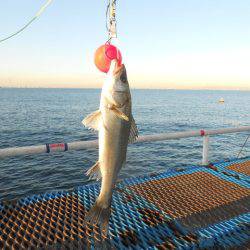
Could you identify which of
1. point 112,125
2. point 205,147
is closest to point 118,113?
point 112,125

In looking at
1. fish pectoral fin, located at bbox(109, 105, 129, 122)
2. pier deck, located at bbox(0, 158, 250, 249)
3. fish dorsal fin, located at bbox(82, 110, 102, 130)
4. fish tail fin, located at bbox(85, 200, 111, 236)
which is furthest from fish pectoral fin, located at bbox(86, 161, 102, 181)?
pier deck, located at bbox(0, 158, 250, 249)

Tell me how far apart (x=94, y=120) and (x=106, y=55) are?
1423mm

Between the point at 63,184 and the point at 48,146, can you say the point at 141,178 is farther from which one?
the point at 63,184

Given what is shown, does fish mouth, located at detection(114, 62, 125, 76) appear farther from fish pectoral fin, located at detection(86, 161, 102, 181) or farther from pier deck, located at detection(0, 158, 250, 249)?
pier deck, located at detection(0, 158, 250, 249)

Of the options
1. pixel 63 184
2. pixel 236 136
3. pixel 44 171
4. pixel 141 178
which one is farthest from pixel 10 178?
pixel 236 136

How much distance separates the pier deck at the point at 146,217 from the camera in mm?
4148

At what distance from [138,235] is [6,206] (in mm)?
2631

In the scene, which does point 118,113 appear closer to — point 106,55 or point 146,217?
point 106,55

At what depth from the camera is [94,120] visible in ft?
10.1

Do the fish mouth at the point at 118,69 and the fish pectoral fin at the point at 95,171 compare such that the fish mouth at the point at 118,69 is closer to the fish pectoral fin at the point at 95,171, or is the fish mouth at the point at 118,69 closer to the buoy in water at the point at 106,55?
the buoy in water at the point at 106,55

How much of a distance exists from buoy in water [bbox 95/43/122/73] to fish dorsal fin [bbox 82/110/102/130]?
1.29 meters

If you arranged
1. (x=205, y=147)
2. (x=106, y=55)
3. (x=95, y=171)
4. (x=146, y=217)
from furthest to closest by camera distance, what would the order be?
1. (x=205, y=147)
2. (x=146, y=217)
3. (x=106, y=55)
4. (x=95, y=171)

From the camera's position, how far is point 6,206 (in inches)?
202

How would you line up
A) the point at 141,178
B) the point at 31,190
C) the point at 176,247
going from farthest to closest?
1. the point at 31,190
2. the point at 141,178
3. the point at 176,247
